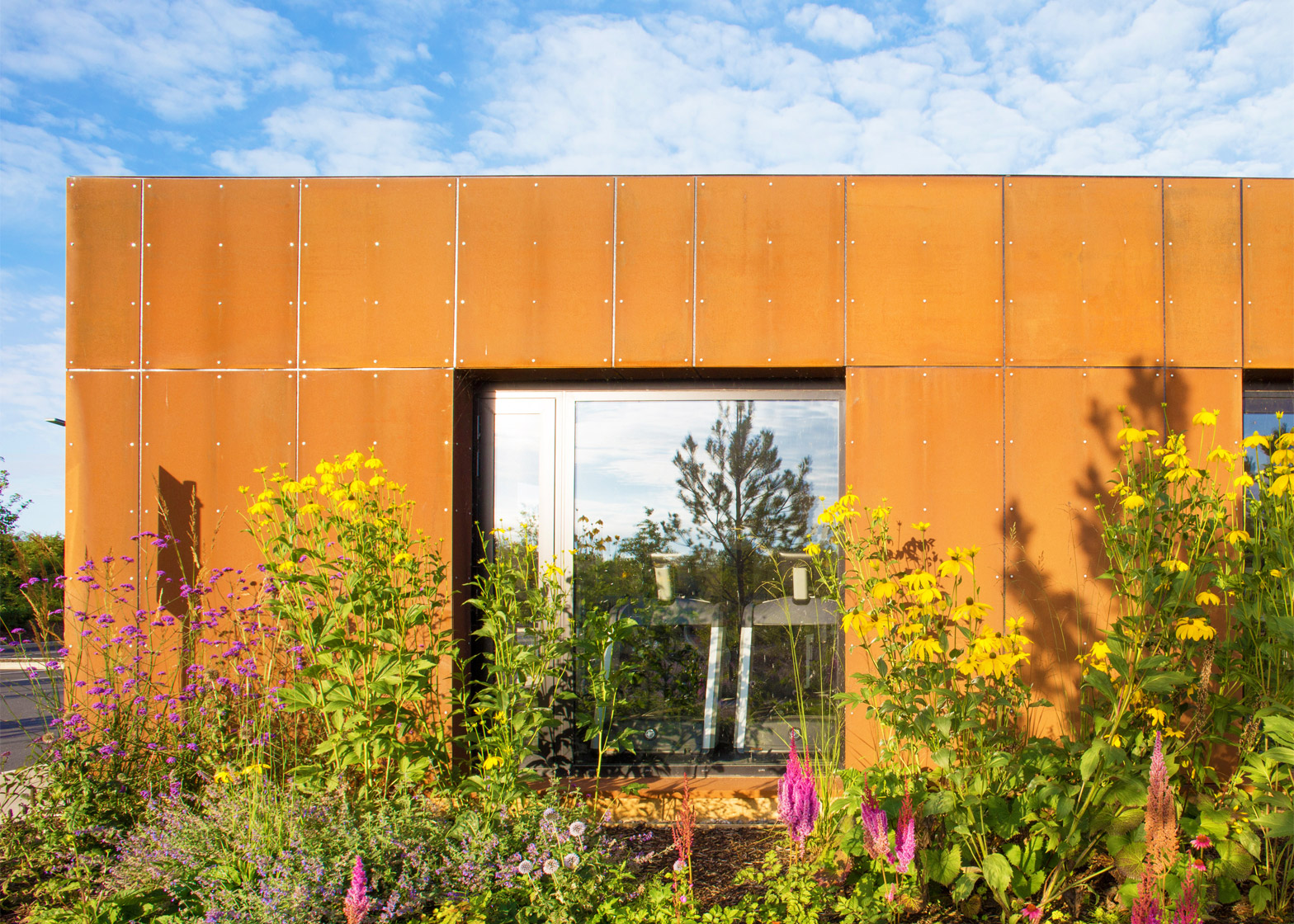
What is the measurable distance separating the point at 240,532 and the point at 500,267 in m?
1.87

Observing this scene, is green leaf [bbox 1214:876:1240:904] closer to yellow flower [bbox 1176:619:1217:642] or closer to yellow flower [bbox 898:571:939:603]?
yellow flower [bbox 1176:619:1217:642]

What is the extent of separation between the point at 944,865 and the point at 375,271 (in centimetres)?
351

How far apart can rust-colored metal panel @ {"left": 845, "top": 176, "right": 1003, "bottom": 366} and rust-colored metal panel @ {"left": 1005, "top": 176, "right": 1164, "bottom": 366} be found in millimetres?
120

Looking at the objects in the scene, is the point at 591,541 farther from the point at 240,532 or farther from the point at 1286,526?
the point at 1286,526

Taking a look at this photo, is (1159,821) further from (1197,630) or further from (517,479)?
(517,479)

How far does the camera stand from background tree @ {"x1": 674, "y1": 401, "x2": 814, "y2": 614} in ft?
11.1

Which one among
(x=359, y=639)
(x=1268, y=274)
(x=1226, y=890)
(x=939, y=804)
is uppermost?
(x=1268, y=274)

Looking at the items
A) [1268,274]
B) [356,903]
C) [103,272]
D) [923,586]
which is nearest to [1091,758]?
[923,586]

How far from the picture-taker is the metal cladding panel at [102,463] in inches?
127

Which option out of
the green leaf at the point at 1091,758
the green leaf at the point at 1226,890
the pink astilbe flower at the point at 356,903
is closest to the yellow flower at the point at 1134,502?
the green leaf at the point at 1091,758

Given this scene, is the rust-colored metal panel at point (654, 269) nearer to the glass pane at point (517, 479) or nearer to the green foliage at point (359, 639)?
the glass pane at point (517, 479)

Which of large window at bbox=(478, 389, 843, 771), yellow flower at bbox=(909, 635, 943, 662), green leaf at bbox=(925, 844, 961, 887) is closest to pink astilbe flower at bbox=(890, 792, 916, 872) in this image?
green leaf at bbox=(925, 844, 961, 887)

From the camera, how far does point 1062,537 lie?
10.4ft

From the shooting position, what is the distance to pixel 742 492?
3.41 m
